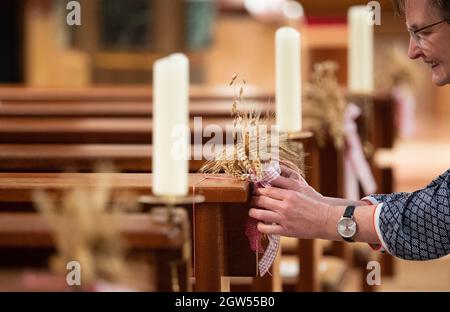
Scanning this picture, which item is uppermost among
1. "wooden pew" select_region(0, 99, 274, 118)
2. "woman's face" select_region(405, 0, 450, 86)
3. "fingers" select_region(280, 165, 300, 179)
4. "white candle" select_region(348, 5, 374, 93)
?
"white candle" select_region(348, 5, 374, 93)

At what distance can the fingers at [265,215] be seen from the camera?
209 cm

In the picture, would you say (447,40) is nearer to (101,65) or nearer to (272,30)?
(101,65)

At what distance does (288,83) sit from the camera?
2.88 metres

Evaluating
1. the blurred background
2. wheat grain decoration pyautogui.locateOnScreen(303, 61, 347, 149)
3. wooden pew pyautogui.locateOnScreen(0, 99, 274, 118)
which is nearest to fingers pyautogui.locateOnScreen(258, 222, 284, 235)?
wheat grain decoration pyautogui.locateOnScreen(303, 61, 347, 149)

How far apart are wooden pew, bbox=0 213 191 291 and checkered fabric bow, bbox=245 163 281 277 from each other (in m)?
0.23

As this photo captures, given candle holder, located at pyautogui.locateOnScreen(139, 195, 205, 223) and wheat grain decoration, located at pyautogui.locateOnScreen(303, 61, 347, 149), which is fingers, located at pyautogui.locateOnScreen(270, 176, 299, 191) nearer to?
candle holder, located at pyautogui.locateOnScreen(139, 195, 205, 223)

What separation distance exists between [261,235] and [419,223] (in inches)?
15.2

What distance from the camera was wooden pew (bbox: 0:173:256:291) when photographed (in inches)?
85.0

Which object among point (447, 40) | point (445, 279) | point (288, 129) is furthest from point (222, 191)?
point (445, 279)

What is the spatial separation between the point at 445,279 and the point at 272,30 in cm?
826

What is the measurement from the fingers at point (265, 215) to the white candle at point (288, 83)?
0.69 m

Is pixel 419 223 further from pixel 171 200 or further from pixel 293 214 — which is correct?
pixel 171 200

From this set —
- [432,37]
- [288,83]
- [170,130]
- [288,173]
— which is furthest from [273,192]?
[288,83]
